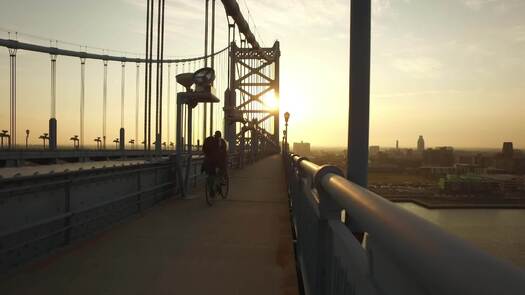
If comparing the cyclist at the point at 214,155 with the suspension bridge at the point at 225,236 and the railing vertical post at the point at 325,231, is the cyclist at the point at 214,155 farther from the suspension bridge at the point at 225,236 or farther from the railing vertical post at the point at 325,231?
the railing vertical post at the point at 325,231

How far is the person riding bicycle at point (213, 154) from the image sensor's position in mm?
9992

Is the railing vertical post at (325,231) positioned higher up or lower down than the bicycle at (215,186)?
higher up

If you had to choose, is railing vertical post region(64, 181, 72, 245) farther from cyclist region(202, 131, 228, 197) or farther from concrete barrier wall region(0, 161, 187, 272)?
cyclist region(202, 131, 228, 197)

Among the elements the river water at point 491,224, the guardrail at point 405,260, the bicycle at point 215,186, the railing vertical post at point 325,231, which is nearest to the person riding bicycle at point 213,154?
the bicycle at point 215,186

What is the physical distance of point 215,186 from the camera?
9883 mm

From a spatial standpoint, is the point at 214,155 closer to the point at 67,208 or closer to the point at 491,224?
the point at 67,208

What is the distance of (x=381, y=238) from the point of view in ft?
3.10

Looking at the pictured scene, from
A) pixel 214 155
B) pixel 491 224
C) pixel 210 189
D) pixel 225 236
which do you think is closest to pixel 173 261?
pixel 225 236

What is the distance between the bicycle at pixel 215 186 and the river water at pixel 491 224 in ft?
139

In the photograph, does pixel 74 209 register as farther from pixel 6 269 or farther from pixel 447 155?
pixel 447 155

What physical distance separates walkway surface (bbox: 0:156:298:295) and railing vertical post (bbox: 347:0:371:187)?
1.33 m

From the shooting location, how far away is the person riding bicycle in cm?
999

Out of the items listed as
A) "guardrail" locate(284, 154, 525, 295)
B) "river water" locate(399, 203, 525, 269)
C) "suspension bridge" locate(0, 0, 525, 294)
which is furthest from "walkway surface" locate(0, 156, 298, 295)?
"river water" locate(399, 203, 525, 269)

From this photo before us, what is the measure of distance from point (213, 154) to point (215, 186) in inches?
29.4
